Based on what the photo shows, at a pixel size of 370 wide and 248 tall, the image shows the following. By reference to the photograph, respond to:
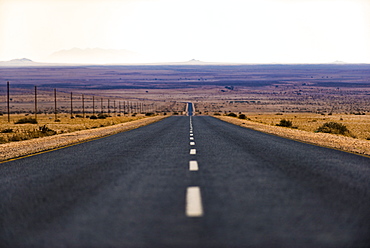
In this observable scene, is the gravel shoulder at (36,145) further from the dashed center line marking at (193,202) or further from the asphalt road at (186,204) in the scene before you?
the dashed center line marking at (193,202)

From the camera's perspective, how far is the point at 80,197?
24.5 feet

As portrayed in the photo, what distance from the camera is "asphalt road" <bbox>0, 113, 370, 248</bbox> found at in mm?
5141

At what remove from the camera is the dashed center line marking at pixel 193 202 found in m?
6.13

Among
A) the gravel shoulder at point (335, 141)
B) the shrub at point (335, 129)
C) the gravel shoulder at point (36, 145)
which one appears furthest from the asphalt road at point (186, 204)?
the shrub at point (335, 129)

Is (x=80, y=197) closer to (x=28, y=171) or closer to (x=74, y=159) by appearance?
(x=28, y=171)

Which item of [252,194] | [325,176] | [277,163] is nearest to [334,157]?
[277,163]

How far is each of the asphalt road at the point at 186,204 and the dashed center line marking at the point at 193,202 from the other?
0.01 meters

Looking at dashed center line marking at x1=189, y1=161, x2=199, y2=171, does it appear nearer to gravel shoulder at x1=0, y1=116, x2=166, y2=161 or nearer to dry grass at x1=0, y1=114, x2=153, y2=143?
gravel shoulder at x1=0, y1=116, x2=166, y2=161

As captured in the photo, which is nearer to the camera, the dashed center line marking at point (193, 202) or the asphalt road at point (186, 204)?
the asphalt road at point (186, 204)

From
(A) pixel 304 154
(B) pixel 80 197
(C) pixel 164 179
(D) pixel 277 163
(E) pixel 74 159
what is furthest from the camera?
(A) pixel 304 154

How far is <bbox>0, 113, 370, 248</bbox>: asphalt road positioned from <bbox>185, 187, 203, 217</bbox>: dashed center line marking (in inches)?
0.5

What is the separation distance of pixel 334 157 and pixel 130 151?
6.44 metres

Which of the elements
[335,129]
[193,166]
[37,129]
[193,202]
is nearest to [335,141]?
[335,129]

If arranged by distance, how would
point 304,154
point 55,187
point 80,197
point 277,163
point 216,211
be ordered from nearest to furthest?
1. point 216,211
2. point 80,197
3. point 55,187
4. point 277,163
5. point 304,154
